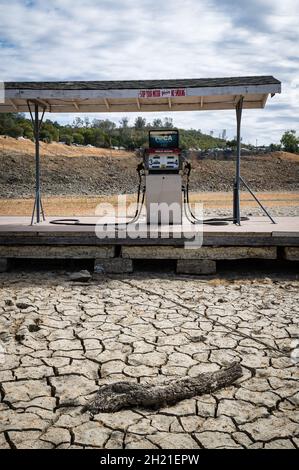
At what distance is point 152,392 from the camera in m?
3.45

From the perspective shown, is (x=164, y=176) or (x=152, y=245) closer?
(x=152, y=245)

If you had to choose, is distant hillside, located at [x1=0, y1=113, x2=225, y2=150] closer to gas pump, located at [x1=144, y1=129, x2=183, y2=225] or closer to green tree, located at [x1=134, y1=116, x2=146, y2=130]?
green tree, located at [x1=134, y1=116, x2=146, y2=130]

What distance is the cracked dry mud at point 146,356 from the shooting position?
307cm

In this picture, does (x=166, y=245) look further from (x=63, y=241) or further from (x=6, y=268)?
(x=6, y=268)

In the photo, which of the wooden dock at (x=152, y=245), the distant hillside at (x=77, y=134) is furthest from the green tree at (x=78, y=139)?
the wooden dock at (x=152, y=245)

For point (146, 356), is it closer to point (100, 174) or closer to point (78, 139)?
point (100, 174)

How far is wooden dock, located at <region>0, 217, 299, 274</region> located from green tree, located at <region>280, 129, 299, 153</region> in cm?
6012

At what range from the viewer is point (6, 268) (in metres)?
7.51

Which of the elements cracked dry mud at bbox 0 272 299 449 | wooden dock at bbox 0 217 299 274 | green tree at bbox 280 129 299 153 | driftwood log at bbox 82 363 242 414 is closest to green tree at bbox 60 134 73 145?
green tree at bbox 280 129 299 153

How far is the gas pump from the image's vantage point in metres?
8.43

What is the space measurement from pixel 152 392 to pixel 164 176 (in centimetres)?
559

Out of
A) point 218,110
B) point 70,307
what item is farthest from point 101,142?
point 70,307

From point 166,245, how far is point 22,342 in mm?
3239

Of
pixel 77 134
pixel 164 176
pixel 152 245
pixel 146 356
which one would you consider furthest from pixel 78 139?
pixel 146 356
